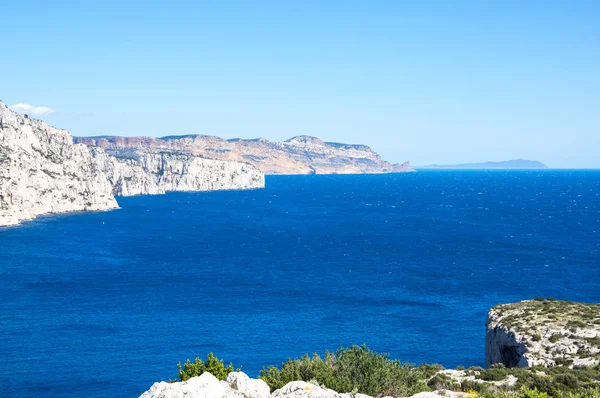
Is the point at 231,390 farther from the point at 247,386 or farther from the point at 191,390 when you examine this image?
the point at 191,390

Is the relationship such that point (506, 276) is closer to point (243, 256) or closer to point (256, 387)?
point (243, 256)

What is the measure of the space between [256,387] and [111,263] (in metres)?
101

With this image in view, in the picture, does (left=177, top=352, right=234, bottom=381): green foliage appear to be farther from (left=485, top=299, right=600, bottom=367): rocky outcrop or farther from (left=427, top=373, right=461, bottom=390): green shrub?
(left=485, top=299, right=600, bottom=367): rocky outcrop

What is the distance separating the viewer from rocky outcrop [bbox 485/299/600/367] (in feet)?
143

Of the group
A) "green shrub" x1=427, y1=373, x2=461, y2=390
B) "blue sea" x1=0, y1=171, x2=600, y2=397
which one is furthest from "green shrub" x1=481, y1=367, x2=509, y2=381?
"blue sea" x1=0, y1=171, x2=600, y2=397

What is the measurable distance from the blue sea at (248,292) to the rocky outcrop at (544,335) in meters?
10.8

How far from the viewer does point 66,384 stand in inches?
2264

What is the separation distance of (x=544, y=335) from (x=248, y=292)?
57.0 m

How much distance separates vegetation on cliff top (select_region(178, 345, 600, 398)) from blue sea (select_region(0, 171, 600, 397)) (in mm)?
29009

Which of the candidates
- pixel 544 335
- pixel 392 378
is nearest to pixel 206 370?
pixel 392 378

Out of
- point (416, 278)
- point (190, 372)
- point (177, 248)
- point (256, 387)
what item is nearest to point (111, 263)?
point (177, 248)

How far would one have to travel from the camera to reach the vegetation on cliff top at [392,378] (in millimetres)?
29719

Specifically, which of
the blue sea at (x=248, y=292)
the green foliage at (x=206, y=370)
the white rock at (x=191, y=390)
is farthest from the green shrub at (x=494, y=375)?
the blue sea at (x=248, y=292)

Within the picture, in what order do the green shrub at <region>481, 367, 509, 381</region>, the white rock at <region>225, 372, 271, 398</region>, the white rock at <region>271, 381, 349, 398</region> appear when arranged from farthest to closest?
the green shrub at <region>481, 367, 509, 381</region> → the white rock at <region>225, 372, 271, 398</region> → the white rock at <region>271, 381, 349, 398</region>
